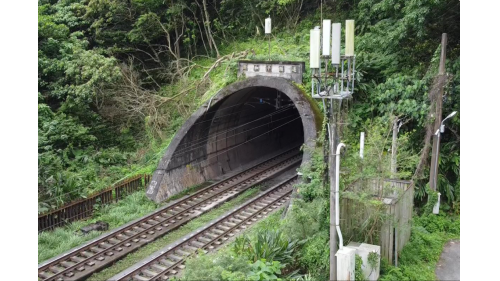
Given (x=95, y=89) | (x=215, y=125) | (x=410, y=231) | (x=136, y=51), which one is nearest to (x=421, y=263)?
(x=410, y=231)

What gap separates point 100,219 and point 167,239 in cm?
269

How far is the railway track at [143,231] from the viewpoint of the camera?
11867mm

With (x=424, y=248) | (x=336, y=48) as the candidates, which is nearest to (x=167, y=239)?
(x=424, y=248)

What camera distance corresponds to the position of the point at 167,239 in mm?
13938

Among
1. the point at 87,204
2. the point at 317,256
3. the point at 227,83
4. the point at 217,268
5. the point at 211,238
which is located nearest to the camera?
the point at 217,268

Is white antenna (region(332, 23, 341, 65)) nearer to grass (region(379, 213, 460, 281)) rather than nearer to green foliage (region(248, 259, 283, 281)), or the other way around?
green foliage (region(248, 259, 283, 281))

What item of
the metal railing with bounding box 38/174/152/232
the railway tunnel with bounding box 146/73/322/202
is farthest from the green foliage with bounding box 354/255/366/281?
the metal railing with bounding box 38/174/152/232

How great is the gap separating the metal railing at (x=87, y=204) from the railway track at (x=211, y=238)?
13.1ft

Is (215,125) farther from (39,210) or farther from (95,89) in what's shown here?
(39,210)

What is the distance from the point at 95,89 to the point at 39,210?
7543 millimetres

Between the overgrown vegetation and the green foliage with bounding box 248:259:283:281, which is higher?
the overgrown vegetation

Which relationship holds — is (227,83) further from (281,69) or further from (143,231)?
(143,231)

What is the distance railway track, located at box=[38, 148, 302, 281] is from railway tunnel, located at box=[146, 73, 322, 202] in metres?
0.94

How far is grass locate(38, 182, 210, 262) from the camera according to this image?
1310cm
